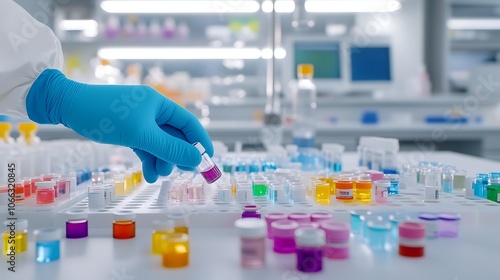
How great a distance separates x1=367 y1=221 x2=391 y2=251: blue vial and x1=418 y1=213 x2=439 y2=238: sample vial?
0.08 metres

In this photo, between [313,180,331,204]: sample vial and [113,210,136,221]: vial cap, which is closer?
[113,210,136,221]: vial cap

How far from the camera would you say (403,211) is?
89 cm

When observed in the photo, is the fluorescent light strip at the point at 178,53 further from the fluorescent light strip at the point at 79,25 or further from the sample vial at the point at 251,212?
the sample vial at the point at 251,212

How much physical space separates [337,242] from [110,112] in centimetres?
50

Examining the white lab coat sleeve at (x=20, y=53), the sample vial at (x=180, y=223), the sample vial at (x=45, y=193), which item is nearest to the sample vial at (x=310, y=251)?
the sample vial at (x=180, y=223)

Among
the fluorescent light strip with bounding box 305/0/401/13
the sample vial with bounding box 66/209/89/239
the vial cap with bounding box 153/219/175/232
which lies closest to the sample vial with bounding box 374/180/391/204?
the vial cap with bounding box 153/219/175/232

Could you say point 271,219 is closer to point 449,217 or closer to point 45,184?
point 449,217

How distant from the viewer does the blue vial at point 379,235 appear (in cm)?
74

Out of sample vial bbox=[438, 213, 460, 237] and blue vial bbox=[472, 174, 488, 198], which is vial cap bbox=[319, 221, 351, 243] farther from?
blue vial bbox=[472, 174, 488, 198]

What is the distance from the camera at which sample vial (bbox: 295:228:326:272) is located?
25.2 inches

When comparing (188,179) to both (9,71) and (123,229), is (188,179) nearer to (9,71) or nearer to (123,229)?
(123,229)

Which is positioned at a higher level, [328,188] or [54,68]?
[54,68]

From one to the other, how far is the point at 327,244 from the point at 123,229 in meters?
0.36

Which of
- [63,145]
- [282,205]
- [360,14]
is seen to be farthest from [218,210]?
[360,14]
